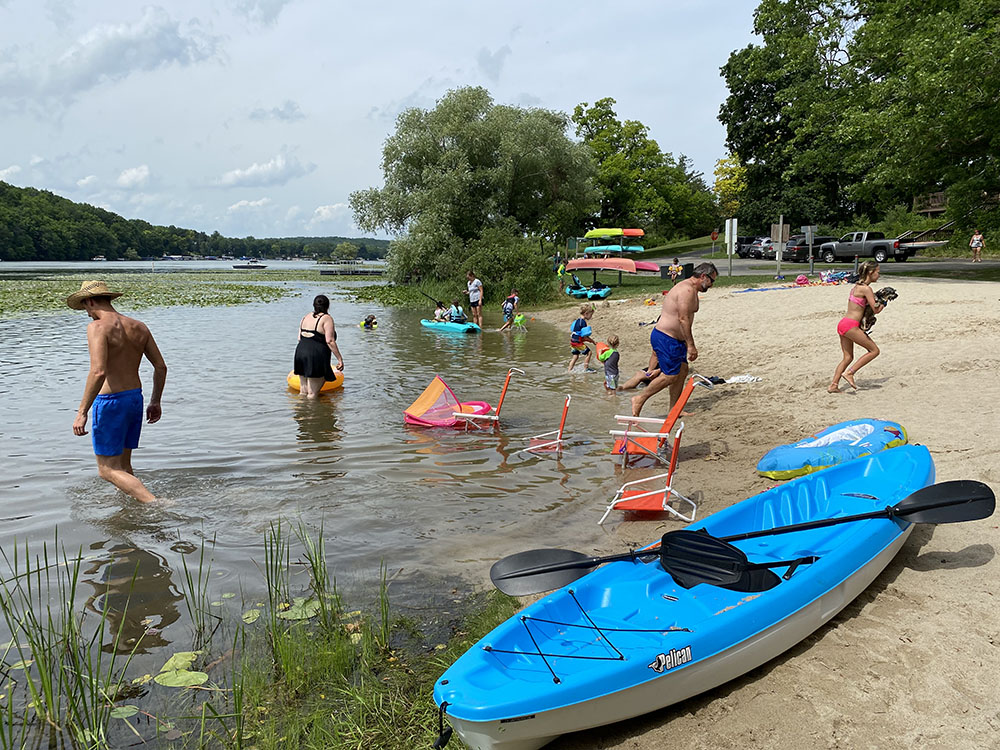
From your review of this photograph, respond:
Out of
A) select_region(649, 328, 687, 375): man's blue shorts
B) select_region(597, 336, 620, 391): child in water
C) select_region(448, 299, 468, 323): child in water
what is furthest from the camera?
select_region(448, 299, 468, 323): child in water

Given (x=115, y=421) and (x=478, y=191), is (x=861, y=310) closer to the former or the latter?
(x=115, y=421)

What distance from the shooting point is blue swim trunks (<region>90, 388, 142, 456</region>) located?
252 inches

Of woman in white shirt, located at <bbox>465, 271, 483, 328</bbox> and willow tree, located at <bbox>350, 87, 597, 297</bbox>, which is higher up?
willow tree, located at <bbox>350, 87, 597, 297</bbox>

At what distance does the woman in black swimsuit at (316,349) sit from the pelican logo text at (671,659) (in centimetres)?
812

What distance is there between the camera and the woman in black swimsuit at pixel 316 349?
10.9 meters

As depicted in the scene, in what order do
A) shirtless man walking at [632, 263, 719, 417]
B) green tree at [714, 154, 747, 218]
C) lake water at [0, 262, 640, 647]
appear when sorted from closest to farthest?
lake water at [0, 262, 640, 647], shirtless man walking at [632, 263, 719, 417], green tree at [714, 154, 747, 218]

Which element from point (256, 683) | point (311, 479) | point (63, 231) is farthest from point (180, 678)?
point (63, 231)

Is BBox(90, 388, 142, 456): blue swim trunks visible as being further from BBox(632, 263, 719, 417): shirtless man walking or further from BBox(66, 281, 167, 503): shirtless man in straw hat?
BBox(632, 263, 719, 417): shirtless man walking

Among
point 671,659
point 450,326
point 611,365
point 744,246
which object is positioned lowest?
point 671,659

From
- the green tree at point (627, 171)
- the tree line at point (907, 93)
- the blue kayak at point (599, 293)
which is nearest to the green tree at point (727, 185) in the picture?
the green tree at point (627, 171)

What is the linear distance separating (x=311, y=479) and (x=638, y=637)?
5.11 meters

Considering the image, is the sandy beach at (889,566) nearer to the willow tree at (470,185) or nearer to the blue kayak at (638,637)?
the blue kayak at (638,637)

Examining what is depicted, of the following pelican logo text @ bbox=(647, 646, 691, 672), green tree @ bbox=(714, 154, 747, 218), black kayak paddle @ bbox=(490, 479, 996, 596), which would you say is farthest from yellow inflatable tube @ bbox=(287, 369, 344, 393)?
green tree @ bbox=(714, 154, 747, 218)

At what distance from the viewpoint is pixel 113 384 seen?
20.9 ft
